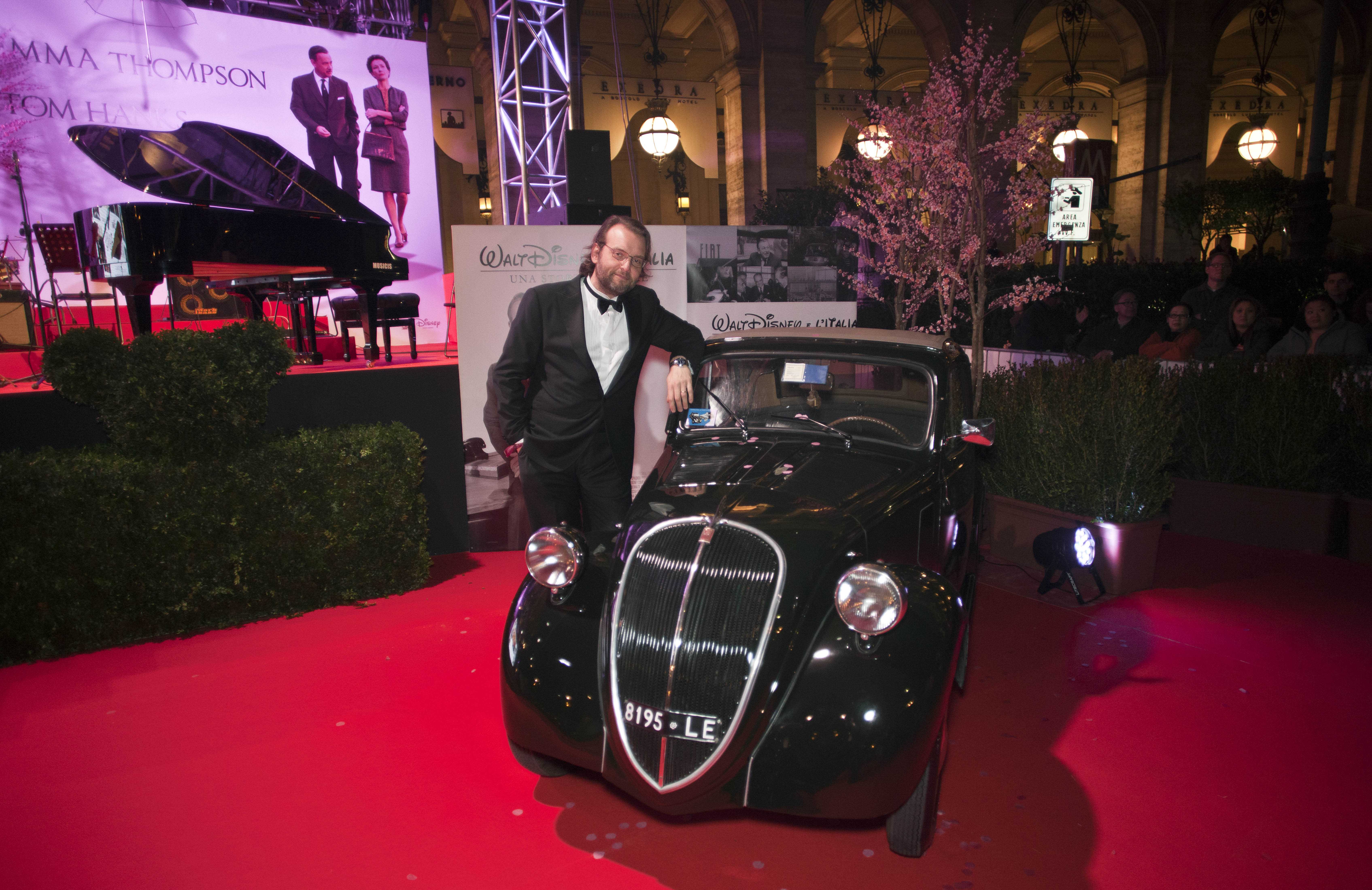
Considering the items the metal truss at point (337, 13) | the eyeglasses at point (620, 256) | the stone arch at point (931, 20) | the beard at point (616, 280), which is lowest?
the beard at point (616, 280)

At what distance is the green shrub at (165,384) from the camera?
3.73 meters

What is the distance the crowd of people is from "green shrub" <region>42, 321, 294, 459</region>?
531cm

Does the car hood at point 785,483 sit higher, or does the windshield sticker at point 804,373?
the windshield sticker at point 804,373

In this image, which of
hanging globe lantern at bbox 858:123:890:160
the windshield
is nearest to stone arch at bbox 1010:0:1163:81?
hanging globe lantern at bbox 858:123:890:160

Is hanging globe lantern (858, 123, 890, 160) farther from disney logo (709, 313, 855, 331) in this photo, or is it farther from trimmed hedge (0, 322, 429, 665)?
trimmed hedge (0, 322, 429, 665)

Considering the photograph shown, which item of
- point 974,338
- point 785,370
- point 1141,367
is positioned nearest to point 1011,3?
point 974,338

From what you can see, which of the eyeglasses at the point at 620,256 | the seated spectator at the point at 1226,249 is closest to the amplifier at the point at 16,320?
the eyeglasses at the point at 620,256

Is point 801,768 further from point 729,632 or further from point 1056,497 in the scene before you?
point 1056,497

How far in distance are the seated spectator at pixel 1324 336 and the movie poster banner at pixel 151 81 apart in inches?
415

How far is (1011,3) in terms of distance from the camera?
1493cm

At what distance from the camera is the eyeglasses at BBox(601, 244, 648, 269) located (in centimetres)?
318

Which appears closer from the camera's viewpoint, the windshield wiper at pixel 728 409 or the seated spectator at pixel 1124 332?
the windshield wiper at pixel 728 409

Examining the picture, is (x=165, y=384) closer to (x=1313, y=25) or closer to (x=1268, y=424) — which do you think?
(x=1268, y=424)

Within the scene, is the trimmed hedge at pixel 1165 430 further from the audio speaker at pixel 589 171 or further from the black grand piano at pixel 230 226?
the black grand piano at pixel 230 226
